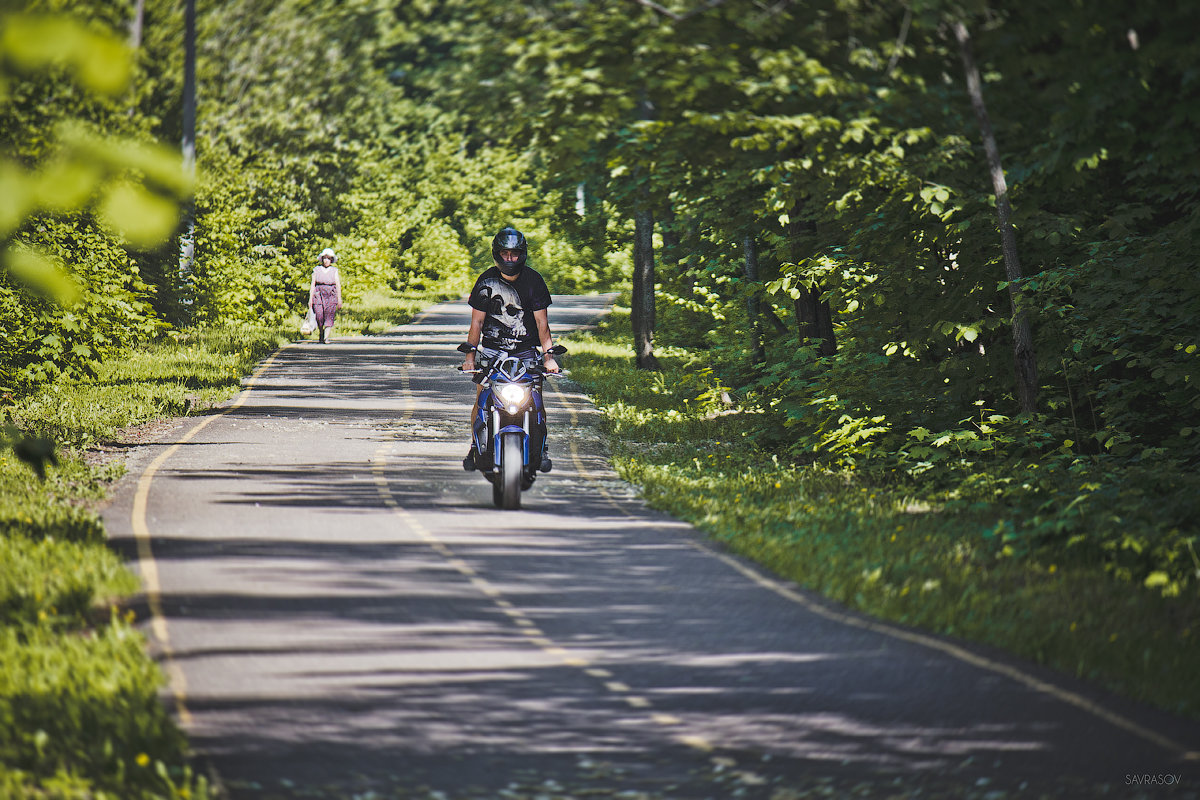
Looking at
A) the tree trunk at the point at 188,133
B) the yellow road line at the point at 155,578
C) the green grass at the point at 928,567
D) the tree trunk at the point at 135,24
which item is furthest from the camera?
the tree trunk at the point at 188,133

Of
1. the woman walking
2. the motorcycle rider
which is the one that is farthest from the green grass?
the woman walking

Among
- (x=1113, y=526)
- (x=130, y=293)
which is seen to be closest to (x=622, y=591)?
(x=1113, y=526)

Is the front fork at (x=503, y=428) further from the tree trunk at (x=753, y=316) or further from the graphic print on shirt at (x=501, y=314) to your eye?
the tree trunk at (x=753, y=316)

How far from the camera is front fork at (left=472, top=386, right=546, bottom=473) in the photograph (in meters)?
11.9

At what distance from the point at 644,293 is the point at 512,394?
688 inches

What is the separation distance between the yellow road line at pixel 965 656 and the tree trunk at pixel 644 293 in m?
18.3

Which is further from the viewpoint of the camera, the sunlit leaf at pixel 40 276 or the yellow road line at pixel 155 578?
the yellow road line at pixel 155 578

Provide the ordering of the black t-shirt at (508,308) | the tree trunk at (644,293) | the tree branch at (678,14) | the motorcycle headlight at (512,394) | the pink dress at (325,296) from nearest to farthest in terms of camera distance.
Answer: the tree branch at (678,14) < the motorcycle headlight at (512,394) < the black t-shirt at (508,308) < the tree trunk at (644,293) < the pink dress at (325,296)

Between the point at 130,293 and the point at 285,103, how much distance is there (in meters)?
11.6

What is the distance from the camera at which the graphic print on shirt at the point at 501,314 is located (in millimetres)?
12273

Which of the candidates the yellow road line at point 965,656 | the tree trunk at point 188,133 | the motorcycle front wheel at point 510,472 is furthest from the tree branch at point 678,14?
the tree trunk at point 188,133

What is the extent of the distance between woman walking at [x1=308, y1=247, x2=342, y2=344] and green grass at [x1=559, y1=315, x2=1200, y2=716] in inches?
676

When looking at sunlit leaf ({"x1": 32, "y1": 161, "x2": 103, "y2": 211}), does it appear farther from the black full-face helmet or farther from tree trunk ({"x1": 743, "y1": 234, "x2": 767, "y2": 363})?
tree trunk ({"x1": 743, "y1": 234, "x2": 767, "y2": 363})

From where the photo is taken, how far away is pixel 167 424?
1830cm
